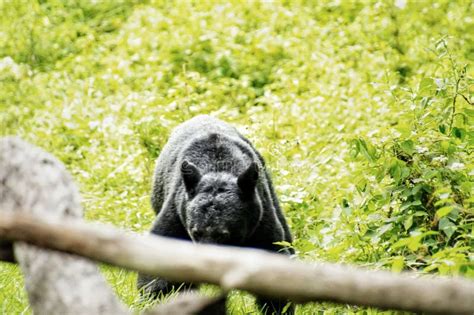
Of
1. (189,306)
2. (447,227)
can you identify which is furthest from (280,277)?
(447,227)

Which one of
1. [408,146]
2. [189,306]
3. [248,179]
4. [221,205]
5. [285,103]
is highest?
[189,306]

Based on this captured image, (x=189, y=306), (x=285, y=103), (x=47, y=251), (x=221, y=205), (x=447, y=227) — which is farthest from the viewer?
(x=285, y=103)

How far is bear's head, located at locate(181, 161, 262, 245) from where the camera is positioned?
5.50 m

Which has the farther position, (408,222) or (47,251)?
(408,222)

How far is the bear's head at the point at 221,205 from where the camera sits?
5496 millimetres

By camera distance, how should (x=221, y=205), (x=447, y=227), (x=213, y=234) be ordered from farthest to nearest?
(x=221, y=205)
(x=213, y=234)
(x=447, y=227)

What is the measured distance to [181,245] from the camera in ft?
9.13

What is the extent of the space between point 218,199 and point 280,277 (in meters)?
2.97

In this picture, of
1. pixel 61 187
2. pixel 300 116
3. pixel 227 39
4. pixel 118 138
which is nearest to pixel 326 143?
pixel 300 116

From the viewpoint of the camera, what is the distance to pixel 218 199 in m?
5.60

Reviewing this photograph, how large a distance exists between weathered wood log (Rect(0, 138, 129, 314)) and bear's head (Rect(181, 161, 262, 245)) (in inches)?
78.1

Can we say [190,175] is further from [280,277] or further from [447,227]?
[280,277]

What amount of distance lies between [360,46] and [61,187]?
7868 mm

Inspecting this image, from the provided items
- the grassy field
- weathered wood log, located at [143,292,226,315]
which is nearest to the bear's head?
the grassy field
